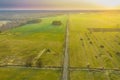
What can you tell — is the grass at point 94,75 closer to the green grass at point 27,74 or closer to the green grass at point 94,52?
the green grass at point 27,74

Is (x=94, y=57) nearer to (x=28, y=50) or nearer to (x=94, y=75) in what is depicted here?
(x=94, y=75)

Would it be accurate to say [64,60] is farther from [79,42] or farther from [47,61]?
[79,42]

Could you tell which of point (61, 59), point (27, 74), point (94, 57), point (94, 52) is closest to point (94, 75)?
point (94, 57)

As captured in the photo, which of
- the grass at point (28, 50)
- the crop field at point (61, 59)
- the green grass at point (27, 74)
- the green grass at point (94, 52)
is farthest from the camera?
the grass at point (28, 50)

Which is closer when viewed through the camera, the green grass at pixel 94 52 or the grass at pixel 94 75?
the grass at pixel 94 75

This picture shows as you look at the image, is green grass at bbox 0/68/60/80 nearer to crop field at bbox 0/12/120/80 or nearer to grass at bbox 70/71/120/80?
crop field at bbox 0/12/120/80

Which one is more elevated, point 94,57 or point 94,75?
point 94,75

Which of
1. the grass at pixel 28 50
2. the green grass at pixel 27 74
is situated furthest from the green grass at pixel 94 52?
the green grass at pixel 27 74

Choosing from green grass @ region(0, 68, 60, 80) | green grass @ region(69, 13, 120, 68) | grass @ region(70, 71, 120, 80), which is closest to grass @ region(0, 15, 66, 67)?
green grass @ region(69, 13, 120, 68)
